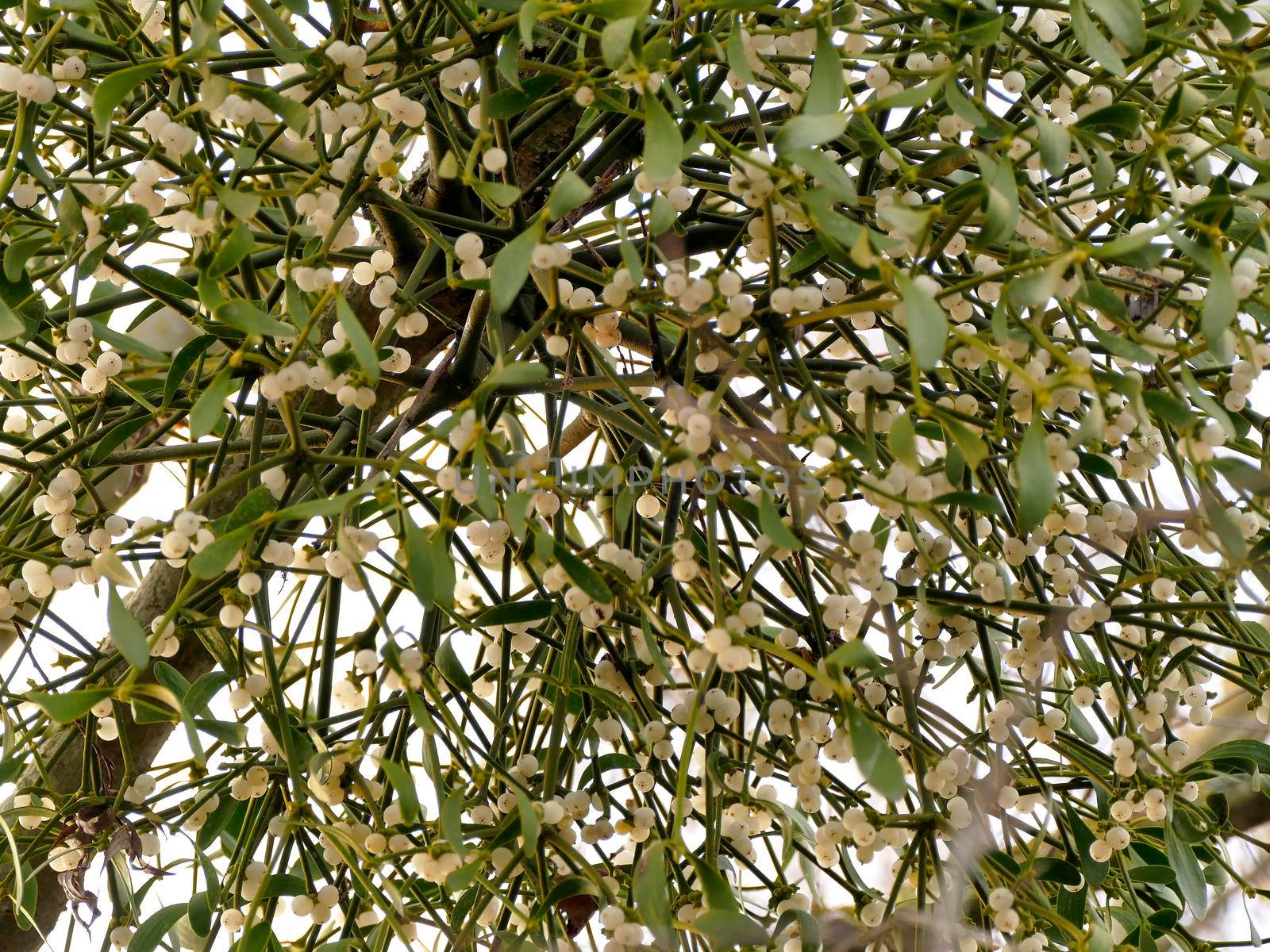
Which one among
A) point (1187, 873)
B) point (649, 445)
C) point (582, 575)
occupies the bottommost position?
point (1187, 873)

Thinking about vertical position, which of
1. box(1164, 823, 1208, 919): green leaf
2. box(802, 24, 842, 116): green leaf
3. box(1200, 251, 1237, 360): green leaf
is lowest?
box(1164, 823, 1208, 919): green leaf

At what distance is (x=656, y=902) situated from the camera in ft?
1.18

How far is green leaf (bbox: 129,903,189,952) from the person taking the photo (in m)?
0.45

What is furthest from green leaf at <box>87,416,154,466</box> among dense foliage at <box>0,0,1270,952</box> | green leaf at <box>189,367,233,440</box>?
green leaf at <box>189,367,233,440</box>

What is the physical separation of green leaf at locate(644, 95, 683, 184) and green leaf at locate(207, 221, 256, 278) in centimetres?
14

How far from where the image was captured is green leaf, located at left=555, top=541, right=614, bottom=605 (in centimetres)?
35

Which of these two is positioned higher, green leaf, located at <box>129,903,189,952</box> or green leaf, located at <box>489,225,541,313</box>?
green leaf, located at <box>489,225,541,313</box>

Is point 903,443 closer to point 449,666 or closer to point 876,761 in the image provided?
point 876,761

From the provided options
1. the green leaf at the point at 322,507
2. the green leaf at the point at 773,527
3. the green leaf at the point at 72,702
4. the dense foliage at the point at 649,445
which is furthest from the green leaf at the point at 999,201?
the green leaf at the point at 72,702

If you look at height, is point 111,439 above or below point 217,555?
above

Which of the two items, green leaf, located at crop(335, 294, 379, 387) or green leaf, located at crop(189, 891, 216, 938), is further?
green leaf, located at crop(189, 891, 216, 938)

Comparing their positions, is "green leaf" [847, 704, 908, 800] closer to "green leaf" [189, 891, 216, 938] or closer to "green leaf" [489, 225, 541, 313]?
"green leaf" [489, 225, 541, 313]

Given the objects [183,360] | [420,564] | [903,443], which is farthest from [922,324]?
[183,360]

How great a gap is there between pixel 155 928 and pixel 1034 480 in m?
0.38
